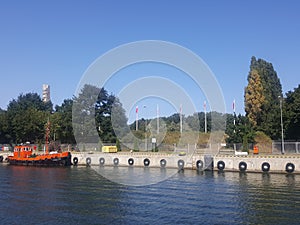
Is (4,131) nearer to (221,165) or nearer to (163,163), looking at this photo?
(163,163)

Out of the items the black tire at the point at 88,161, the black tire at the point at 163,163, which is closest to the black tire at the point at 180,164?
the black tire at the point at 163,163

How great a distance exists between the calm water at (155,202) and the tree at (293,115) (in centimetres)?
1731

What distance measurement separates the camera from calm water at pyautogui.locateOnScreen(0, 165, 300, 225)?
19531 mm

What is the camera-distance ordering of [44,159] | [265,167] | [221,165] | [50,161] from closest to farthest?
1. [265,167]
2. [221,165]
3. [50,161]
4. [44,159]

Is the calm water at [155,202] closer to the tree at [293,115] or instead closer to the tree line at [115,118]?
the tree at [293,115]

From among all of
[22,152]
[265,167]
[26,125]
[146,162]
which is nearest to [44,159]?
[22,152]

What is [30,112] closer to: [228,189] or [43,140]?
[43,140]

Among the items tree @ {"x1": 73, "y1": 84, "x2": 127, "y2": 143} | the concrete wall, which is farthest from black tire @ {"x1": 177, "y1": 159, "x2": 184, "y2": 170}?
tree @ {"x1": 73, "y1": 84, "x2": 127, "y2": 143}

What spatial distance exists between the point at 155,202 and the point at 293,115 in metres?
A: 32.7

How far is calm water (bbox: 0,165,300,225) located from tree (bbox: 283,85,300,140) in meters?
17.3

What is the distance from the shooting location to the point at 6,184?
33.7 m

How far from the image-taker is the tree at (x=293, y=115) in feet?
160

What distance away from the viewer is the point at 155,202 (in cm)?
2386

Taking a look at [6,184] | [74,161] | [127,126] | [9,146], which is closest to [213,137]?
[127,126]
